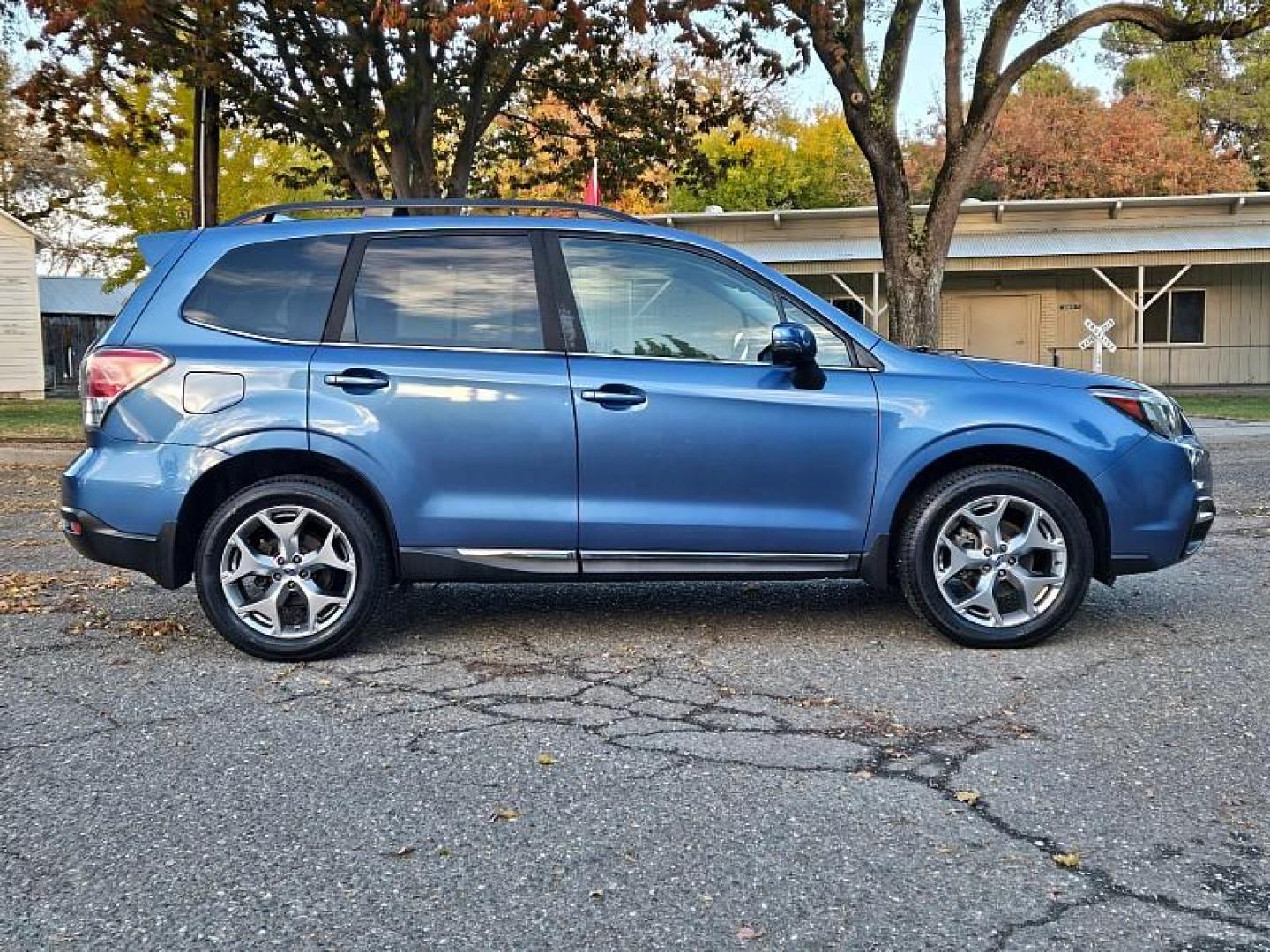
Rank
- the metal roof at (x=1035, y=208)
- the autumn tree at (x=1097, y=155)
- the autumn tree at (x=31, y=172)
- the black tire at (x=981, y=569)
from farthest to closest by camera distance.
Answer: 1. the autumn tree at (x=1097, y=155)
2. the autumn tree at (x=31, y=172)
3. the metal roof at (x=1035, y=208)
4. the black tire at (x=981, y=569)

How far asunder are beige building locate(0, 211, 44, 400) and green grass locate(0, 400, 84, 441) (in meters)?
1.88

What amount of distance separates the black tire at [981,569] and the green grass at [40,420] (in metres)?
12.7

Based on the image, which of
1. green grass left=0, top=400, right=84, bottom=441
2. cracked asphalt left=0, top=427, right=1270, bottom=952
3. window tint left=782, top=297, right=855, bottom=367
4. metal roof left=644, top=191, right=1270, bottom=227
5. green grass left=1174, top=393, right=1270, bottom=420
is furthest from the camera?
metal roof left=644, top=191, right=1270, bottom=227

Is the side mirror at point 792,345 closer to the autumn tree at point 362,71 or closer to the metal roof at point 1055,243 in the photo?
the autumn tree at point 362,71

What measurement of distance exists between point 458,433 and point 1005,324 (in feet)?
86.2

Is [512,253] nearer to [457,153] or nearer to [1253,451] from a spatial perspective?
[1253,451]

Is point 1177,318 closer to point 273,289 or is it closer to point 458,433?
point 458,433

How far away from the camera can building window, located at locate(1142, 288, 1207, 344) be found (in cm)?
2917

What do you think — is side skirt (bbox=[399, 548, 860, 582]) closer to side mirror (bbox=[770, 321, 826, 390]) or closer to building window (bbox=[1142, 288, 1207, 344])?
→ side mirror (bbox=[770, 321, 826, 390])

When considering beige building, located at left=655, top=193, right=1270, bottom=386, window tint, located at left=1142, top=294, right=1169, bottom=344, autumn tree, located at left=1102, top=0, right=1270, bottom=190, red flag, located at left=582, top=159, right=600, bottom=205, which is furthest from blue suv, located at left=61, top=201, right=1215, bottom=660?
autumn tree, located at left=1102, top=0, right=1270, bottom=190

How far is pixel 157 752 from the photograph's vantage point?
13.2 feet

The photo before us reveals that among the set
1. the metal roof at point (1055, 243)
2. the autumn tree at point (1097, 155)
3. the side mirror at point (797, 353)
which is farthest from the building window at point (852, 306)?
the side mirror at point (797, 353)

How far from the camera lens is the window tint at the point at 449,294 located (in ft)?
17.4

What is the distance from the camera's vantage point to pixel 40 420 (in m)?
22.4
